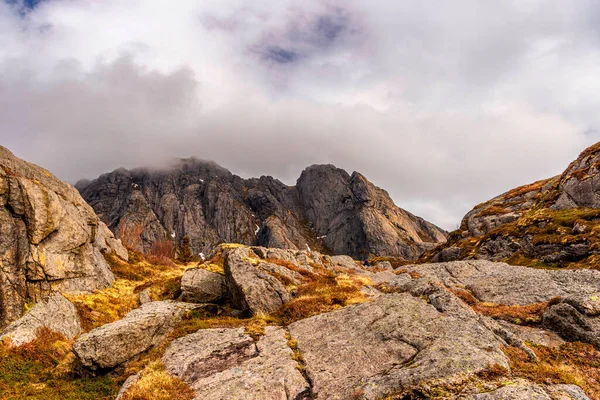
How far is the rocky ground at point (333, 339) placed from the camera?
1183cm

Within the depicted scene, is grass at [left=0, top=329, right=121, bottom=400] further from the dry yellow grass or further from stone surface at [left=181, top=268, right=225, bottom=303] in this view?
stone surface at [left=181, top=268, right=225, bottom=303]

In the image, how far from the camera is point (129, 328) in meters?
20.6

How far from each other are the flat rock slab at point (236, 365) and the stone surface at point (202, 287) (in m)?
9.63

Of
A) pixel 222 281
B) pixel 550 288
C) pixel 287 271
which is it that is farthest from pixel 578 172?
pixel 222 281

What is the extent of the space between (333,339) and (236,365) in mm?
5688

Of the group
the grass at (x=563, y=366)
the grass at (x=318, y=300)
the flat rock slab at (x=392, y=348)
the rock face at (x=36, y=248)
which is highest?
the rock face at (x=36, y=248)

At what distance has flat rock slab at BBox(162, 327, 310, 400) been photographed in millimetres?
13773

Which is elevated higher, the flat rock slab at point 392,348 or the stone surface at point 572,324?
the flat rock slab at point 392,348

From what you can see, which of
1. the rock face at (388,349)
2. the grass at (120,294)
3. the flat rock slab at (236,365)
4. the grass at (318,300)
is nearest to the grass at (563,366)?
the rock face at (388,349)

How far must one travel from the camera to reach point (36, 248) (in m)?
30.3

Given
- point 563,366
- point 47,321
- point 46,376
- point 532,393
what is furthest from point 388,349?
point 47,321

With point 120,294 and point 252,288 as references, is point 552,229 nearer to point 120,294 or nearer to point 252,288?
point 252,288

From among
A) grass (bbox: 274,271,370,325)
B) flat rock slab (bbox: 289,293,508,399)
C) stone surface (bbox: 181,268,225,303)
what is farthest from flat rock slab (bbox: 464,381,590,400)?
stone surface (bbox: 181,268,225,303)

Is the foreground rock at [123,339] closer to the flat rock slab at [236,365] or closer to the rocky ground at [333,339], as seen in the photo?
the rocky ground at [333,339]
